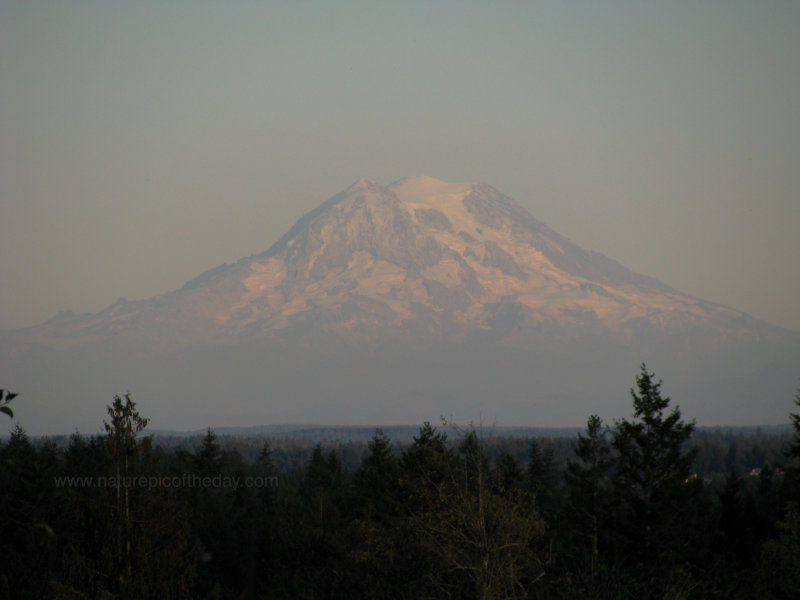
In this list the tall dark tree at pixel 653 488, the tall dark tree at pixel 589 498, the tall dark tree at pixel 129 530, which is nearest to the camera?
the tall dark tree at pixel 129 530

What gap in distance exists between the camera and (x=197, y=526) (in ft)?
217

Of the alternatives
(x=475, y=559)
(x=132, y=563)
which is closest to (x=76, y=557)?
(x=132, y=563)

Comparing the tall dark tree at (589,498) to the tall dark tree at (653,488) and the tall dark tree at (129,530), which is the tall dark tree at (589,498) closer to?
the tall dark tree at (653,488)

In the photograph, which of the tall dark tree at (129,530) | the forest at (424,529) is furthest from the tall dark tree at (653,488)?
the tall dark tree at (129,530)

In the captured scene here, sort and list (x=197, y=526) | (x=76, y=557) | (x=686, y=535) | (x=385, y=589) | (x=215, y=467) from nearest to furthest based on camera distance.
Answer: (x=76, y=557) → (x=385, y=589) → (x=686, y=535) → (x=197, y=526) → (x=215, y=467)

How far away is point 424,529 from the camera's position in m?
24.9

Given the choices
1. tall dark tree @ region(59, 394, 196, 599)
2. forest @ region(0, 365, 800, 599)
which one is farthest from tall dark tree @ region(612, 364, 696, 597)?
tall dark tree @ region(59, 394, 196, 599)

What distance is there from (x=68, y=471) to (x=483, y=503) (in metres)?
54.0

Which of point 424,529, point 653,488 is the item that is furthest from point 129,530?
point 653,488

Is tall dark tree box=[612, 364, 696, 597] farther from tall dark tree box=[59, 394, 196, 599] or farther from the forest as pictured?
tall dark tree box=[59, 394, 196, 599]

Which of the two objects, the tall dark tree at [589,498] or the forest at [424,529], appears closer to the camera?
the forest at [424,529]

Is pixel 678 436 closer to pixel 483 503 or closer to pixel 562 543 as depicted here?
pixel 562 543

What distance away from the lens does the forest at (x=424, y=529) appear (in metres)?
23.0

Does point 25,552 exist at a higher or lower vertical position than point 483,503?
lower
